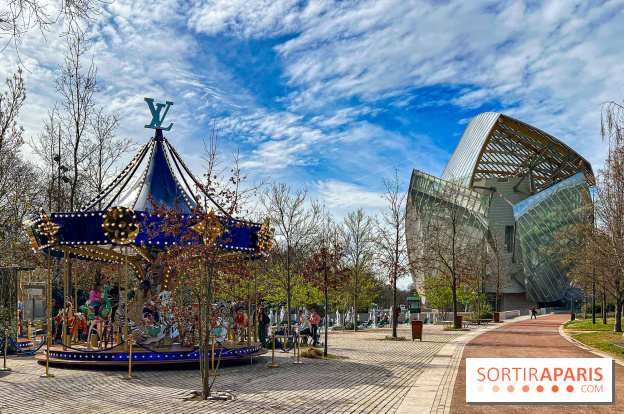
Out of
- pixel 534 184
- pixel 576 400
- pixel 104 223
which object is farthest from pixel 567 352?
pixel 534 184

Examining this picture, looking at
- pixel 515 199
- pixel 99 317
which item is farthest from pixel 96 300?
pixel 515 199

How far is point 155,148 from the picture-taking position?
20156 millimetres

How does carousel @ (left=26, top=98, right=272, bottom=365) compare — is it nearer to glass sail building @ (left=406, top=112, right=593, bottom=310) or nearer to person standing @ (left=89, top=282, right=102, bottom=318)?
person standing @ (left=89, top=282, right=102, bottom=318)

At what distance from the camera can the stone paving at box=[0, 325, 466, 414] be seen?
10664mm

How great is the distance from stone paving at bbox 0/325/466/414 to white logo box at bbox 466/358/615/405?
168 cm

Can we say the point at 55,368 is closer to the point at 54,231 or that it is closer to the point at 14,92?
the point at 54,231

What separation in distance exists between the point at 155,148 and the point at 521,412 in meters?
15.2

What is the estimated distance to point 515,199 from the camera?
83500 mm

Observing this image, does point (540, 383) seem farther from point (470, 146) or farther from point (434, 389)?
point (470, 146)

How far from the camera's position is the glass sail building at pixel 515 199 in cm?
7050

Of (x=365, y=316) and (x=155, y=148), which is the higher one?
(x=155, y=148)

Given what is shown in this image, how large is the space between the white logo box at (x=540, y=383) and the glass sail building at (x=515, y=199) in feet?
185

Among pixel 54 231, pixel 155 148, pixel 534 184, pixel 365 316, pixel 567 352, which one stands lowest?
pixel 365 316

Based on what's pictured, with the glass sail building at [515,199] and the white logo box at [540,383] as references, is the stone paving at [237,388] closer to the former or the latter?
the white logo box at [540,383]
